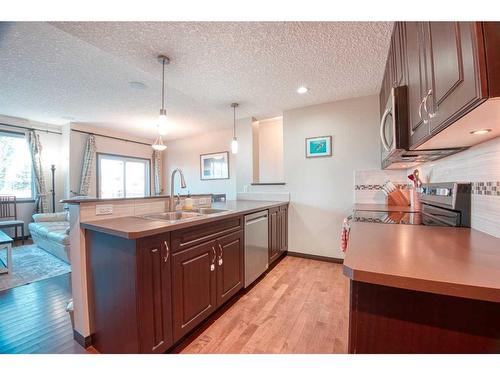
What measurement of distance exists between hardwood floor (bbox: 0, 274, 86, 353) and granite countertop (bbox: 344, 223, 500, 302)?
1.88 m

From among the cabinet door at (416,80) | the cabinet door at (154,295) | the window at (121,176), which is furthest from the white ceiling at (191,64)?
the window at (121,176)

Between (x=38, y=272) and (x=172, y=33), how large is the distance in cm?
330

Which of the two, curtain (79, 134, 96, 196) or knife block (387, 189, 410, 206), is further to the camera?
curtain (79, 134, 96, 196)

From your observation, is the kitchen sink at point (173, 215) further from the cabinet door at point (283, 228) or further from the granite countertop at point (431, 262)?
the cabinet door at point (283, 228)

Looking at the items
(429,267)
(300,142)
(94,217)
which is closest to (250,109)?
(300,142)

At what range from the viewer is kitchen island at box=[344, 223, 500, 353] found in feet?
1.73

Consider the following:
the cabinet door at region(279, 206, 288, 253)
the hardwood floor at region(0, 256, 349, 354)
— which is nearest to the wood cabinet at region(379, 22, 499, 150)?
the hardwood floor at region(0, 256, 349, 354)

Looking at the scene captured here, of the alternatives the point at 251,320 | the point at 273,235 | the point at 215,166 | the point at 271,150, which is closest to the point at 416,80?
the point at 251,320

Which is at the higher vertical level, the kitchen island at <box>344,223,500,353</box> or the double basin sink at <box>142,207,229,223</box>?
the double basin sink at <box>142,207,229,223</box>

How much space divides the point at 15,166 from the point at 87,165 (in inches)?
48.5

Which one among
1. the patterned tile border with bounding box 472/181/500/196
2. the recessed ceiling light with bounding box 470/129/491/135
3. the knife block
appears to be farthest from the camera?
the knife block

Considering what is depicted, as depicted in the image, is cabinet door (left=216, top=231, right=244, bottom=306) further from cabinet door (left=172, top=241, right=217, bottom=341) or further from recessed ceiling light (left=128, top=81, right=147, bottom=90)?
recessed ceiling light (left=128, top=81, right=147, bottom=90)

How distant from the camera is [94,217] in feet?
4.75
